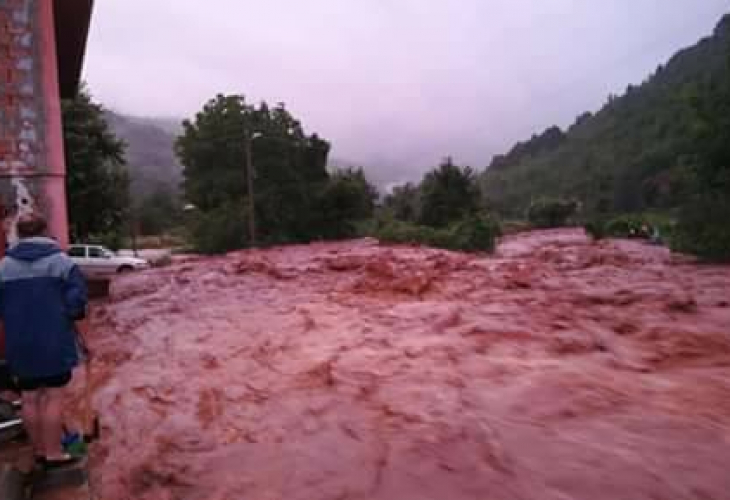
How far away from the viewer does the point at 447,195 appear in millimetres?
33438

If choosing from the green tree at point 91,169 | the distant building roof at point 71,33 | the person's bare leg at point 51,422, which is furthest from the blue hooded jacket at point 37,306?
the green tree at point 91,169

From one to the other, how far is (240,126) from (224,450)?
36014mm

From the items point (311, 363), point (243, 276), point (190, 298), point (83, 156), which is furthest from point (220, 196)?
point (311, 363)

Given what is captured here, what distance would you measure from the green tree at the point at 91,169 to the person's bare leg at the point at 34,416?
17.3 m

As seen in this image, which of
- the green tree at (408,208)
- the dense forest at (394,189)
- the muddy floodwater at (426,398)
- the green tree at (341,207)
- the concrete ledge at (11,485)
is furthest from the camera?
the green tree at (408,208)

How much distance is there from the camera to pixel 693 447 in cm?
377

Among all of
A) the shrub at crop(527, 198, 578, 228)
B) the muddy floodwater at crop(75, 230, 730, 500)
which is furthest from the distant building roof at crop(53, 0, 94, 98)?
the shrub at crop(527, 198, 578, 228)

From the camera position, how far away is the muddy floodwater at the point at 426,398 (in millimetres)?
3500

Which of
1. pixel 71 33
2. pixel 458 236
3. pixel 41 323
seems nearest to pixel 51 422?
pixel 41 323

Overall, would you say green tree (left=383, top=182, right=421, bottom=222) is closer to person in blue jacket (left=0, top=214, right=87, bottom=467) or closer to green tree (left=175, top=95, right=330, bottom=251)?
green tree (left=175, top=95, right=330, bottom=251)

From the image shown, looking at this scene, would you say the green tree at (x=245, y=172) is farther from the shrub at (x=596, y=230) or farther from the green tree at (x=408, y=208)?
the shrub at (x=596, y=230)

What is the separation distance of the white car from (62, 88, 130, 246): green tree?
2.42ft

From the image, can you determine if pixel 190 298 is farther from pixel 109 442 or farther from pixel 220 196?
pixel 220 196

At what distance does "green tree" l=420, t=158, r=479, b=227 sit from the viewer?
1310 inches
